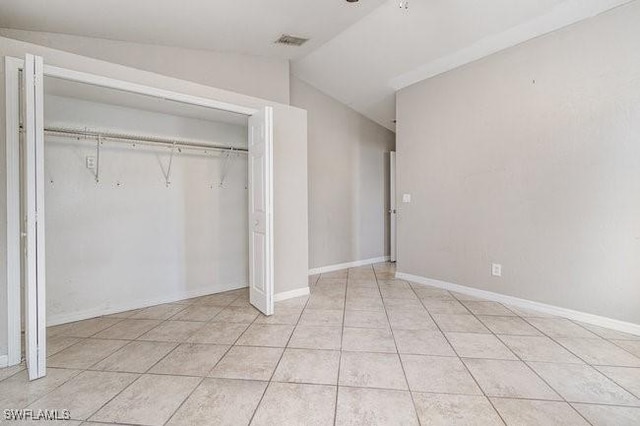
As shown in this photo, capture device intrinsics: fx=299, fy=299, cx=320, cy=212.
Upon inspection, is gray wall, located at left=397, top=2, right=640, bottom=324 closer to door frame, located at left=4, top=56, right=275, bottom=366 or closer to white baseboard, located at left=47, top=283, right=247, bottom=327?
white baseboard, located at left=47, top=283, right=247, bottom=327

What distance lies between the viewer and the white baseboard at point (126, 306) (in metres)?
2.81

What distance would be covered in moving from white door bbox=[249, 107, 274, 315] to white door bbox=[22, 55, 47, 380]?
157cm

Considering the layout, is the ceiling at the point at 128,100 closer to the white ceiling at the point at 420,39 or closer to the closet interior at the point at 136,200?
the closet interior at the point at 136,200

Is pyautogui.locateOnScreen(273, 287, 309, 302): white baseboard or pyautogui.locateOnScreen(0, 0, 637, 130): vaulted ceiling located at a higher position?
pyautogui.locateOnScreen(0, 0, 637, 130): vaulted ceiling

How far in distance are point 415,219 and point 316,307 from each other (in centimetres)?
193

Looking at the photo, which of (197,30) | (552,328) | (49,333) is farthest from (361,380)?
(197,30)

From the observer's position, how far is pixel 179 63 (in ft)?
10.6

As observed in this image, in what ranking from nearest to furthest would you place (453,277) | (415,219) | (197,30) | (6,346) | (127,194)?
(6,346) → (197,30) → (127,194) → (453,277) → (415,219)

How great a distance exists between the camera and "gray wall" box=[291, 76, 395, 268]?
483 cm

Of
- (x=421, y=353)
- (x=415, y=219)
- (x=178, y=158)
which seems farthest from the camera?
(x=415, y=219)

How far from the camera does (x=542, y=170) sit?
9.92 feet

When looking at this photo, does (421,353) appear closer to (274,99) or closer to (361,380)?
(361,380)

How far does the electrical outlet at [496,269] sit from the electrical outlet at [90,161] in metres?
4.39

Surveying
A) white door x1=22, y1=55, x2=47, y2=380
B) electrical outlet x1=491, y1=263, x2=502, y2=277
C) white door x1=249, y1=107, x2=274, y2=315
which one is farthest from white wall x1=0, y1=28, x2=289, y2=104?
electrical outlet x1=491, y1=263, x2=502, y2=277
